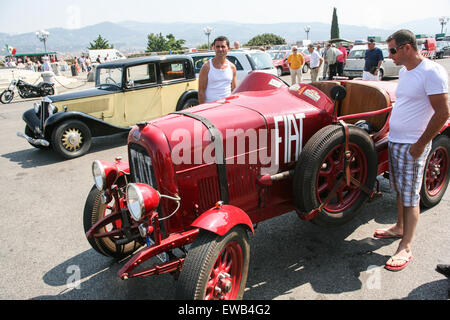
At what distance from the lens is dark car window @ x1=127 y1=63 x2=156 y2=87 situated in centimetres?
696

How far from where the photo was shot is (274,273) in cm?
277

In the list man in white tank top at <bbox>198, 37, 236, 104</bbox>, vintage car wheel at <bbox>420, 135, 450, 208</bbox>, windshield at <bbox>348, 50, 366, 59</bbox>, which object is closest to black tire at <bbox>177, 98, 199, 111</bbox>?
man in white tank top at <bbox>198, 37, 236, 104</bbox>

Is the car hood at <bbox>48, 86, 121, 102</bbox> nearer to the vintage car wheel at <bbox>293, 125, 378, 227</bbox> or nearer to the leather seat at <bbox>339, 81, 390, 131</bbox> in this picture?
the leather seat at <bbox>339, 81, 390, 131</bbox>

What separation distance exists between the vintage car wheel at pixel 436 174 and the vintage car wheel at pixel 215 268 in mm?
2313

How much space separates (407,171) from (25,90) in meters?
16.4

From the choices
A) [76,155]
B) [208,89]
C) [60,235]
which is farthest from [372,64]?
[60,235]

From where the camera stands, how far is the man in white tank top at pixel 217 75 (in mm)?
4152

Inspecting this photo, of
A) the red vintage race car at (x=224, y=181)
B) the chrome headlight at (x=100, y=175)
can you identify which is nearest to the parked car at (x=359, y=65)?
the red vintage race car at (x=224, y=181)

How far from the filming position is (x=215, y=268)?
2.18m

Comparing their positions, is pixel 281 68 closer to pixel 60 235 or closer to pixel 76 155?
pixel 76 155

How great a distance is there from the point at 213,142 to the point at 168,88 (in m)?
5.34

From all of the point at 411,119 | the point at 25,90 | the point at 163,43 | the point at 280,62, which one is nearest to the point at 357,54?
the point at 280,62

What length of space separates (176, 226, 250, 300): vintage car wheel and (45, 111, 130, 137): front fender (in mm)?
5202
